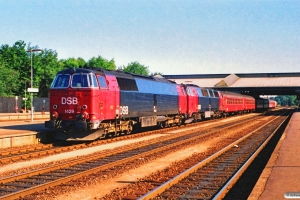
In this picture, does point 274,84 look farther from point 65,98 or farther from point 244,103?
point 65,98

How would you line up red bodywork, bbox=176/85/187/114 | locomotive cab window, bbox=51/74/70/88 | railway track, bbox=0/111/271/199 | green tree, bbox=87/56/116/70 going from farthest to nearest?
green tree, bbox=87/56/116/70 → red bodywork, bbox=176/85/187/114 → locomotive cab window, bbox=51/74/70/88 → railway track, bbox=0/111/271/199

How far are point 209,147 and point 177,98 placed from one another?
45.8 ft

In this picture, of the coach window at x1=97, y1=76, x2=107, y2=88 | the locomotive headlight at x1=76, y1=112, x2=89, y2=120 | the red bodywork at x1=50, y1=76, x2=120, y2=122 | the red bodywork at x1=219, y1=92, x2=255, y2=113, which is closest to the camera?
the locomotive headlight at x1=76, y1=112, x2=89, y2=120

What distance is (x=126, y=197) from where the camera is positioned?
30.5ft

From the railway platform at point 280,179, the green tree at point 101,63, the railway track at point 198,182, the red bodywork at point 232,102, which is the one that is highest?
the green tree at point 101,63

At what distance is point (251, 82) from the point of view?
86.4 meters

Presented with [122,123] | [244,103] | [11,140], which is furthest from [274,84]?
[11,140]

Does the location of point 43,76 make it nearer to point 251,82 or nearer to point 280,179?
point 251,82

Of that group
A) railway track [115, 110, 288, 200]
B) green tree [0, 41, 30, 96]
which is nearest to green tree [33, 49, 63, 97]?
green tree [0, 41, 30, 96]

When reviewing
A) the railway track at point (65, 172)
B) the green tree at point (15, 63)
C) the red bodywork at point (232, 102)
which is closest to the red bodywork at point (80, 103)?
the railway track at point (65, 172)

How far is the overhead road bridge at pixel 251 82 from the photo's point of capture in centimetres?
7781

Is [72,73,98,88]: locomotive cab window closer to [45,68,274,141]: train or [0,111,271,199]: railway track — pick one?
[45,68,274,141]: train

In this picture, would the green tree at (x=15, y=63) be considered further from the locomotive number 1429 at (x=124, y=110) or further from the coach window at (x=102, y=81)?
the coach window at (x=102, y=81)

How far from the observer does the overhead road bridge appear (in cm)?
7781
